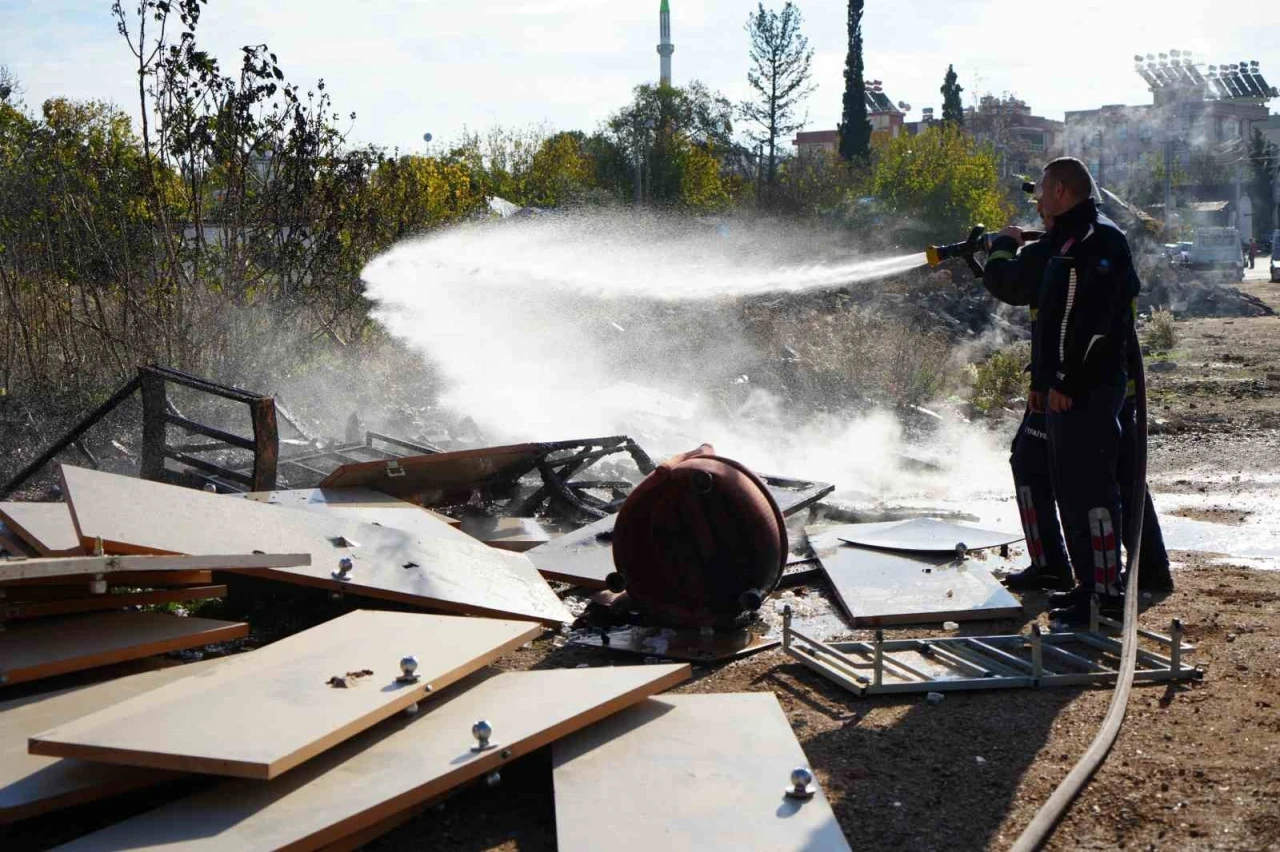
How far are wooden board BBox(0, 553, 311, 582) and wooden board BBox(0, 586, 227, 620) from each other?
0.39 ft

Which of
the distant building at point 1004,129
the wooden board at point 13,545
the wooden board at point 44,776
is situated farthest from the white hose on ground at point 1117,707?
the distant building at point 1004,129

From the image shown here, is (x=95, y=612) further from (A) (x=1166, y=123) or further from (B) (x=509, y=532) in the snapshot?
(A) (x=1166, y=123)

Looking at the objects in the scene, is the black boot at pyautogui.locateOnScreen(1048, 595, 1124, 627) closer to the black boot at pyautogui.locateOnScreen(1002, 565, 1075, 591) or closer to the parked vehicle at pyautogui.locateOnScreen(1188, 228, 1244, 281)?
the black boot at pyautogui.locateOnScreen(1002, 565, 1075, 591)

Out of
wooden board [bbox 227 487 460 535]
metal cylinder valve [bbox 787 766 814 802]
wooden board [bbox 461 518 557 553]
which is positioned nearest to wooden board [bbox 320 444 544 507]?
wooden board [bbox 227 487 460 535]

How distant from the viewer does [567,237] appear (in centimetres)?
1689

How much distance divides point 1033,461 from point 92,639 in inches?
173

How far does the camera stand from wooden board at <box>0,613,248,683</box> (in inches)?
159

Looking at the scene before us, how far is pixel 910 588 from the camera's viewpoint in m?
6.03

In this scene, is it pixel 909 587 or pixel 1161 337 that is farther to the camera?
pixel 1161 337

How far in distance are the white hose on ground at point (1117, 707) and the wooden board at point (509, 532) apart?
10.2 ft

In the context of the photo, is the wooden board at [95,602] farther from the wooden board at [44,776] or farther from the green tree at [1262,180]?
the green tree at [1262,180]

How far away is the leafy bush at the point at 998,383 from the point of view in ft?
45.1

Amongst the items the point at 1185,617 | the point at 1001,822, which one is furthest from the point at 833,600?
the point at 1001,822

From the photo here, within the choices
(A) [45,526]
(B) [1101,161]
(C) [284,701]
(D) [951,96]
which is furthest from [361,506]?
(B) [1101,161]
